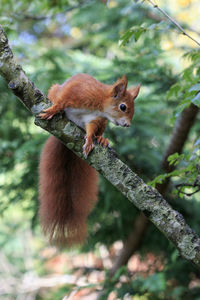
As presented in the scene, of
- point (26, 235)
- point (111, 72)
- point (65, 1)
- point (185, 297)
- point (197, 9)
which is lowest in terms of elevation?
point (185, 297)

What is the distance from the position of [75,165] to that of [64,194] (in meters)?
0.18

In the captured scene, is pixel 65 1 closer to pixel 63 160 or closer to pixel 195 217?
pixel 63 160

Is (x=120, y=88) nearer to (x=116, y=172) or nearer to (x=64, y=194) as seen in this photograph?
(x=64, y=194)

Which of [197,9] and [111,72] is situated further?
[197,9]

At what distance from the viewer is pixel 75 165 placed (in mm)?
2150

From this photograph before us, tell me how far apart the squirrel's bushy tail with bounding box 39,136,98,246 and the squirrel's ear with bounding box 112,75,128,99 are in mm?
452

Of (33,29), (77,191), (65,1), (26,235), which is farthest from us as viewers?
(33,29)

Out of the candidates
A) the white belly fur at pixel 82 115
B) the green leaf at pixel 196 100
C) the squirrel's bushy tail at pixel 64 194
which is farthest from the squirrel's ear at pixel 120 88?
the green leaf at pixel 196 100

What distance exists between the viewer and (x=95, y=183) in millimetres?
2160

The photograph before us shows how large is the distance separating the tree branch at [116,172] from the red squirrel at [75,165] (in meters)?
0.31

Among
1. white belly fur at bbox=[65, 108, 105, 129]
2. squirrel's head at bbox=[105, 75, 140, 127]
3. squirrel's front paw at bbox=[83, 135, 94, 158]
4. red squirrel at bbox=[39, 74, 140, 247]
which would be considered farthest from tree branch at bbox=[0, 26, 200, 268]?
squirrel's head at bbox=[105, 75, 140, 127]

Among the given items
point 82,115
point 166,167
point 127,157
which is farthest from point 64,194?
point 166,167

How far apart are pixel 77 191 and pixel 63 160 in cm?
21

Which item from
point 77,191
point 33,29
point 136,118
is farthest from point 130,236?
point 33,29
